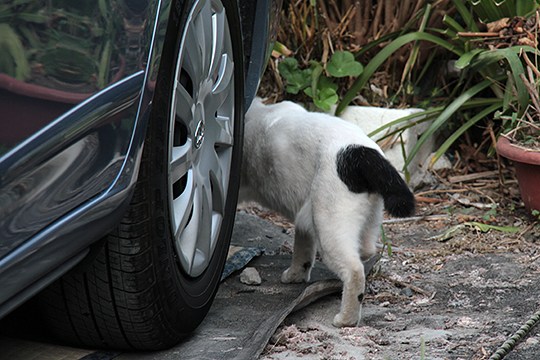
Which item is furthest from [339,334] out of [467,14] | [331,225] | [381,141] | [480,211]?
[467,14]

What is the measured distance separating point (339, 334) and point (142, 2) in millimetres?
1352

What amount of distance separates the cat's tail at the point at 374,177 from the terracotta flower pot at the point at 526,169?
1.32 metres

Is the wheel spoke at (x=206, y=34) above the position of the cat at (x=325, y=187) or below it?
above

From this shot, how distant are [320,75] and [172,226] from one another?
9.36 feet

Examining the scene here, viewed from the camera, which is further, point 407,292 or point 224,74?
point 407,292

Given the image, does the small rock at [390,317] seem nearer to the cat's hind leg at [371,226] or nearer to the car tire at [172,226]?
the cat's hind leg at [371,226]

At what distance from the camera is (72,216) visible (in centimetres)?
190

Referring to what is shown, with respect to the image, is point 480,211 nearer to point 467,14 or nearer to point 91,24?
point 467,14

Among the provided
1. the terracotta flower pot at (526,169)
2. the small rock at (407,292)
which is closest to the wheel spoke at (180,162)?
the small rock at (407,292)

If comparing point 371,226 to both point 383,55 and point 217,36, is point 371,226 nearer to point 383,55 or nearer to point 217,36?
point 217,36

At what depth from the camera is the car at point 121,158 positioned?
1736 mm

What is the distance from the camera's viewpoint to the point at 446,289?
11.3 ft

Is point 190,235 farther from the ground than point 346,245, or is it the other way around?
point 190,235

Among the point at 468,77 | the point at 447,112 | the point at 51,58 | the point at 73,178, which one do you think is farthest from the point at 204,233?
the point at 468,77
